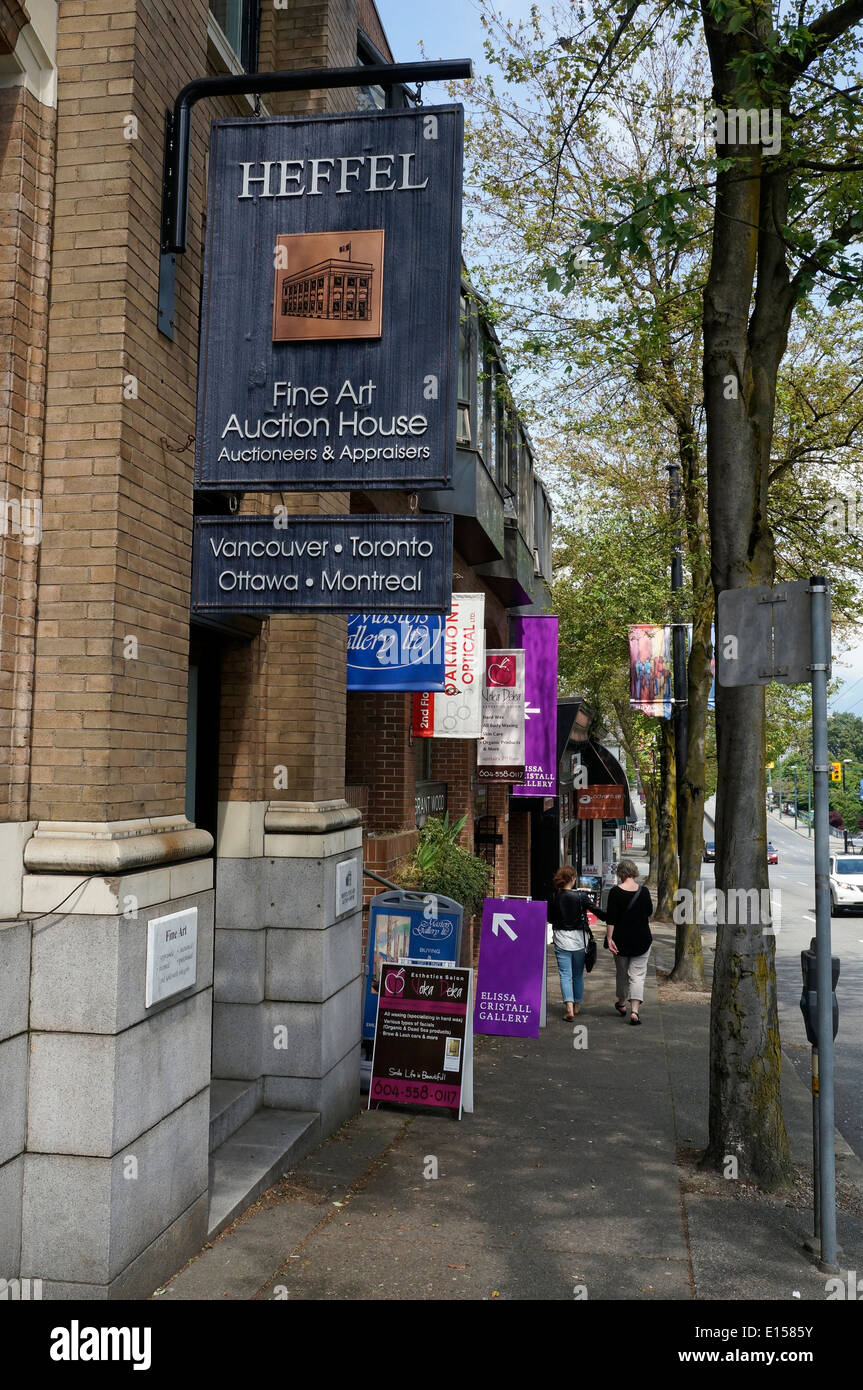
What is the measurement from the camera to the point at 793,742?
4238 centimetres

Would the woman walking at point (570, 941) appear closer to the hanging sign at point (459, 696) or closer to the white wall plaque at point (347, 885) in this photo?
the hanging sign at point (459, 696)

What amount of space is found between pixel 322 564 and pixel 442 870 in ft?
22.2

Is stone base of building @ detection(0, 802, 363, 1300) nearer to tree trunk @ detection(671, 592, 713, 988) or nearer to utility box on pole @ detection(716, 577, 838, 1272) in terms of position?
utility box on pole @ detection(716, 577, 838, 1272)

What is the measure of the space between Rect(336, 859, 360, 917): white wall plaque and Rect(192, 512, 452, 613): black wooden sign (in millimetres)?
2994

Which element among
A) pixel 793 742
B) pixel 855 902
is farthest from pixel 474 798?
pixel 793 742

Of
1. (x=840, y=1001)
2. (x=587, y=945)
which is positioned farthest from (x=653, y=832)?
(x=587, y=945)

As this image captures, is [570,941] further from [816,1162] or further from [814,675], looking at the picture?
[814,675]

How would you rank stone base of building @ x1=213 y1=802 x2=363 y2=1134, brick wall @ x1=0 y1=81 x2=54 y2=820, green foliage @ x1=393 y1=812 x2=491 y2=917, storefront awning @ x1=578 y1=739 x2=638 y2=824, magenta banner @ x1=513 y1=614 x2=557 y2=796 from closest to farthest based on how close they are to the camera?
1. brick wall @ x1=0 y1=81 x2=54 y2=820
2. stone base of building @ x1=213 y1=802 x2=363 y2=1134
3. green foliage @ x1=393 y1=812 x2=491 y2=917
4. magenta banner @ x1=513 y1=614 x2=557 y2=796
5. storefront awning @ x1=578 y1=739 x2=638 y2=824

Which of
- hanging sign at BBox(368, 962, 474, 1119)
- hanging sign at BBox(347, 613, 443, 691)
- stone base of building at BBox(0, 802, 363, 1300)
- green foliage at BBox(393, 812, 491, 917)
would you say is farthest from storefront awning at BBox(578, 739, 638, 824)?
stone base of building at BBox(0, 802, 363, 1300)

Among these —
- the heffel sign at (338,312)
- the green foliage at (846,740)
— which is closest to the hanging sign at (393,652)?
the heffel sign at (338,312)

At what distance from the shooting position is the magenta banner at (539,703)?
16.4 meters

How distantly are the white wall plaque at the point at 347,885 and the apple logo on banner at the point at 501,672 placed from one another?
6.43 meters

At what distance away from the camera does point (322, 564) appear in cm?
534

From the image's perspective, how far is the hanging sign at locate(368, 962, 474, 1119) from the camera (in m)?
8.30
